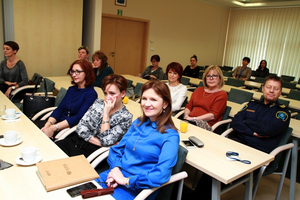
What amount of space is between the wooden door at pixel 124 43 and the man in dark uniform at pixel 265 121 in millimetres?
5639

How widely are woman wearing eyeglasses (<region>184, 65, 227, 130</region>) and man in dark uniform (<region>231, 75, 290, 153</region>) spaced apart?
34cm

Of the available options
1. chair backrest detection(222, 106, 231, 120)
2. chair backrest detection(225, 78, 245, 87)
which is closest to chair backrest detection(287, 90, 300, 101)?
chair backrest detection(225, 78, 245, 87)

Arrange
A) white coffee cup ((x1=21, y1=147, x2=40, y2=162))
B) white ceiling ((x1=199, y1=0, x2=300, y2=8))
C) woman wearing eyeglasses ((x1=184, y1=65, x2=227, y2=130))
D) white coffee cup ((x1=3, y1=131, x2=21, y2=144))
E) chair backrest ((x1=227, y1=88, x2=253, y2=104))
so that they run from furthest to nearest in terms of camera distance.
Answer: white ceiling ((x1=199, y1=0, x2=300, y2=8)) < chair backrest ((x1=227, y1=88, x2=253, y2=104)) < woman wearing eyeglasses ((x1=184, y1=65, x2=227, y2=130)) < white coffee cup ((x1=3, y1=131, x2=21, y2=144)) < white coffee cup ((x1=21, y1=147, x2=40, y2=162))

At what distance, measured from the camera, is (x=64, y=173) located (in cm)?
136

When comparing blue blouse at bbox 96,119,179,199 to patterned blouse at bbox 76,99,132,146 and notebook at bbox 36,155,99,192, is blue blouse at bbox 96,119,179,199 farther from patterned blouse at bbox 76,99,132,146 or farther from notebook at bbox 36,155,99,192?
notebook at bbox 36,155,99,192

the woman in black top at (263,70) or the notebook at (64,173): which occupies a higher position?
the woman in black top at (263,70)

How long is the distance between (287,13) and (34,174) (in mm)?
9704

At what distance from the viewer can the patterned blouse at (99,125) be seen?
198 cm

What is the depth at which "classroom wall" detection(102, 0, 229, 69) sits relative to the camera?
7832mm

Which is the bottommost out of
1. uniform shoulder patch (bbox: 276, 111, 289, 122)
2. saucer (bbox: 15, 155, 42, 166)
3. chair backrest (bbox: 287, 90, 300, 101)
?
saucer (bbox: 15, 155, 42, 166)

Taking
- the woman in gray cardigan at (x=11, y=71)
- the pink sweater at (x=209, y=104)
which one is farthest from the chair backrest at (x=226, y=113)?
the woman in gray cardigan at (x=11, y=71)

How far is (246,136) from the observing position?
8.12 ft

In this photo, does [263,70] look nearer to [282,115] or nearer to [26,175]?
[282,115]

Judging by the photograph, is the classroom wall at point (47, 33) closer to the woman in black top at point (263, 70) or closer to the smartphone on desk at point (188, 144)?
the smartphone on desk at point (188, 144)
